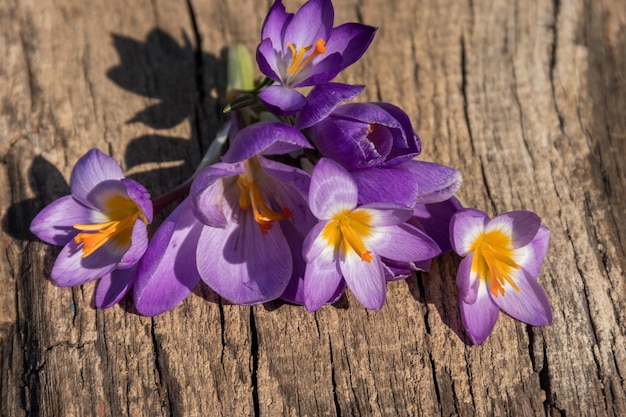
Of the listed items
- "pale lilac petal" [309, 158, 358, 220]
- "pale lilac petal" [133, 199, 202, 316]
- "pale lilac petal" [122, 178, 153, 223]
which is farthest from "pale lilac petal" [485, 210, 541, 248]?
"pale lilac petal" [122, 178, 153, 223]

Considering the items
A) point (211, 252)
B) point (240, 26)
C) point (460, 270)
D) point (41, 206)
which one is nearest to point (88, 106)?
point (41, 206)

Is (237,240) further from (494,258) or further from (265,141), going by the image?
(494,258)

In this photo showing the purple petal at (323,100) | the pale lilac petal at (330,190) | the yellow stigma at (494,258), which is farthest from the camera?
the yellow stigma at (494,258)

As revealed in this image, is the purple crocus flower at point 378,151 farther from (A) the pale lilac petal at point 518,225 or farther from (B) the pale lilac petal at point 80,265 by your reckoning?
(B) the pale lilac petal at point 80,265

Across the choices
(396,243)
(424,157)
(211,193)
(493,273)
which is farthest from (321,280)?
(424,157)

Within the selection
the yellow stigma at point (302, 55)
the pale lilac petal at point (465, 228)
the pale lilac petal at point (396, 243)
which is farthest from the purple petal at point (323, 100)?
the pale lilac petal at point (465, 228)
